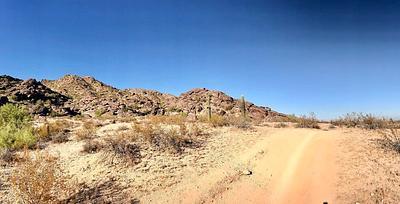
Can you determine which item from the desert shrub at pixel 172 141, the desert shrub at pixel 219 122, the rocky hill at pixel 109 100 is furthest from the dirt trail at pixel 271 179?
the rocky hill at pixel 109 100

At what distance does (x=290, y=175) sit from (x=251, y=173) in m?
1.21

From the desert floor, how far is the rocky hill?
2518cm

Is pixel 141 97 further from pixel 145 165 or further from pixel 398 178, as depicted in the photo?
pixel 398 178

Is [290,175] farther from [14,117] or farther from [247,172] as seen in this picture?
[14,117]

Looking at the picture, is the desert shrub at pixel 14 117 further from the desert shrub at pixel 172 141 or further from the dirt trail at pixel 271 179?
the dirt trail at pixel 271 179

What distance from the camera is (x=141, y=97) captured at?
201 ft

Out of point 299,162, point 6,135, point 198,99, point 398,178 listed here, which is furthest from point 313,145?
point 198,99

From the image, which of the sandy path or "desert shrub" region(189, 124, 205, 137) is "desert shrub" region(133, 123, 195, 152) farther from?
the sandy path

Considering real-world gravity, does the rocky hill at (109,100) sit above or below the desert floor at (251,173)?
above

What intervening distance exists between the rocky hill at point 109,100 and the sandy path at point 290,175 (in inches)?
967

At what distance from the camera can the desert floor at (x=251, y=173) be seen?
425 inches

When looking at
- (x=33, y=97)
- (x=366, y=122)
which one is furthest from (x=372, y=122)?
(x=33, y=97)

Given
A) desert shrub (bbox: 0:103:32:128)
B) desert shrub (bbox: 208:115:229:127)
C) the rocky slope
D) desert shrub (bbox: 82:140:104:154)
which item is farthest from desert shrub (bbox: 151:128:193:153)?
the rocky slope

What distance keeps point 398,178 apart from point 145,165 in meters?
7.57
